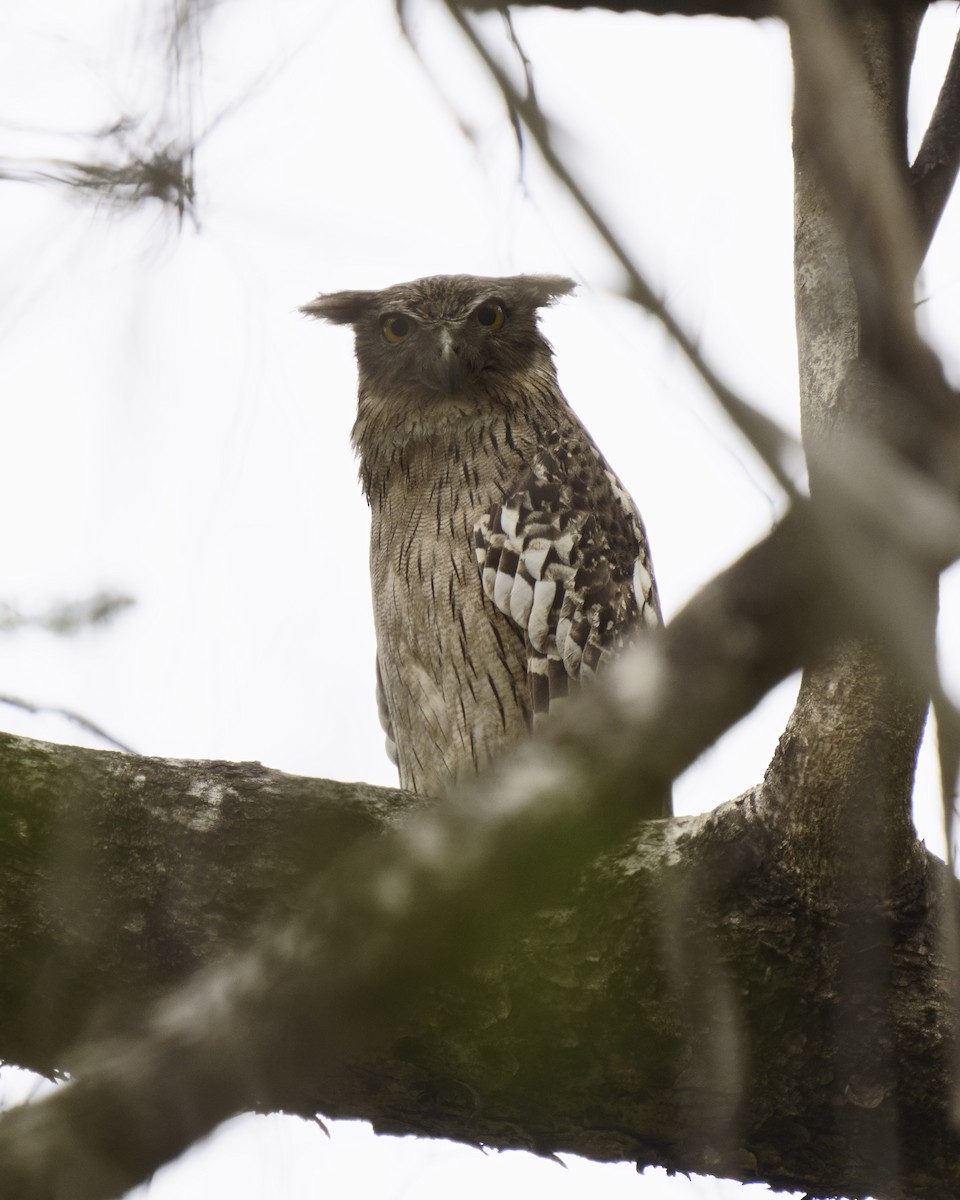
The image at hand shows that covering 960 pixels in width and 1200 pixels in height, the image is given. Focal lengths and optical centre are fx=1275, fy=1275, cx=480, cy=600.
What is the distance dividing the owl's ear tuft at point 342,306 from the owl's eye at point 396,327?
0.20 m

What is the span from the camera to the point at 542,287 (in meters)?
5.20

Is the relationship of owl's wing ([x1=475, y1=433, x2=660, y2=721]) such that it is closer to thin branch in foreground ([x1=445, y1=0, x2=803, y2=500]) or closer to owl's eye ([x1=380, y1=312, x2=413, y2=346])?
owl's eye ([x1=380, y1=312, x2=413, y2=346])

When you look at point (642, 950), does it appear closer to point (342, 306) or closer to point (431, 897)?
point (431, 897)

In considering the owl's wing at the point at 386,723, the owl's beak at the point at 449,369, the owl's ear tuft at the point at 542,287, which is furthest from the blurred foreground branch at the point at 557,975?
the owl's ear tuft at the point at 542,287

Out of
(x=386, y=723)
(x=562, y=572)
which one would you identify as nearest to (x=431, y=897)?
(x=562, y=572)

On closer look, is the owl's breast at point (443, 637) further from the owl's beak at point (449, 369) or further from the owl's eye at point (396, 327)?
the owl's eye at point (396, 327)

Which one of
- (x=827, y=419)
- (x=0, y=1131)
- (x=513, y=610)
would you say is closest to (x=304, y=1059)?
(x=0, y=1131)

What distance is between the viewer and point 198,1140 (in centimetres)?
137

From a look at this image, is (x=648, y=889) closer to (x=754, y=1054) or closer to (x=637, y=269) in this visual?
(x=754, y=1054)

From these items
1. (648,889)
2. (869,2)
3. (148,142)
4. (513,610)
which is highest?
(513,610)

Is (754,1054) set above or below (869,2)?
below

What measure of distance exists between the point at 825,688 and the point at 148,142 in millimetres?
1424

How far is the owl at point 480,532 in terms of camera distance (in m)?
4.29

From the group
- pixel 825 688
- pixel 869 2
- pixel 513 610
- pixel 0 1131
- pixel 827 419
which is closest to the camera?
pixel 0 1131
